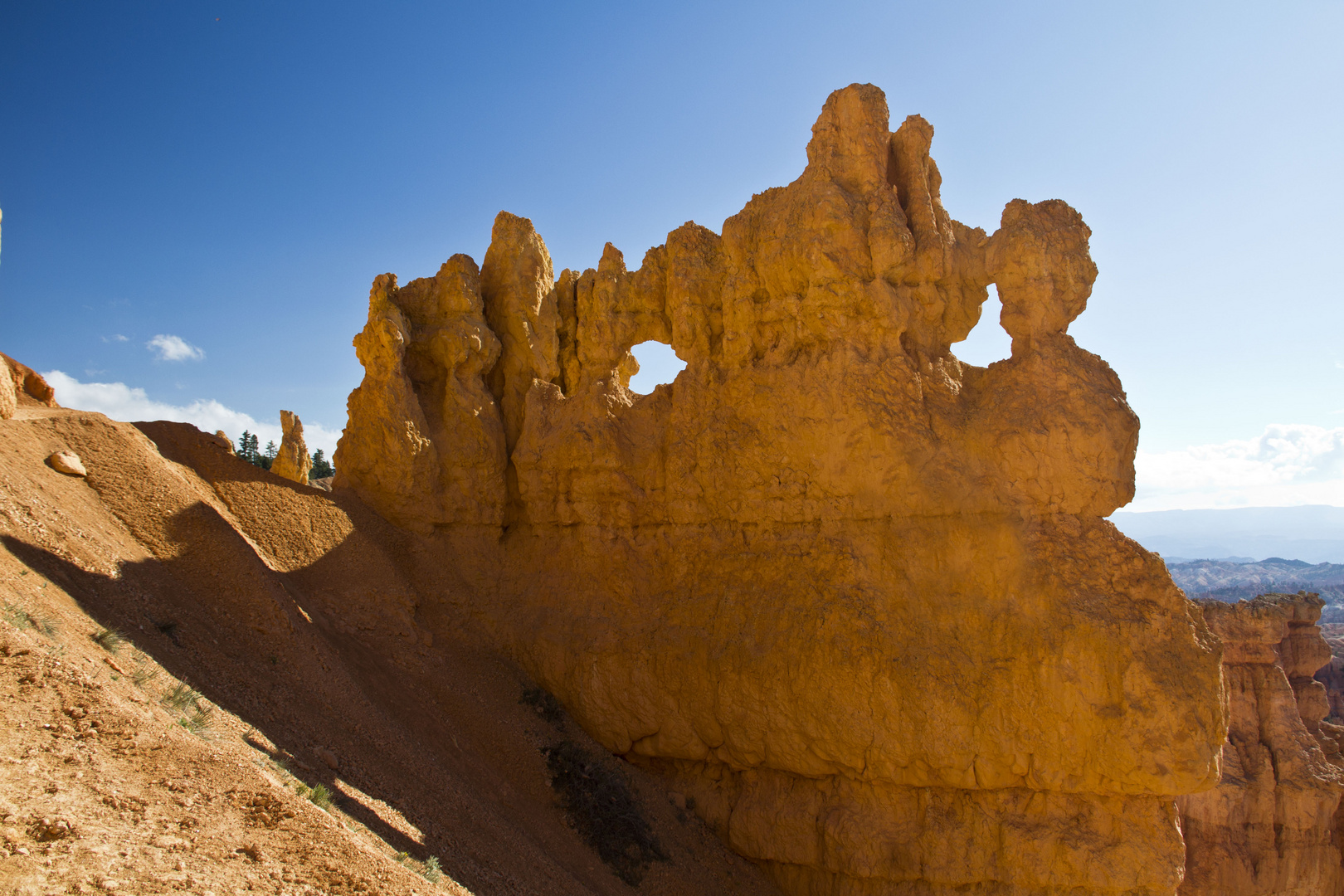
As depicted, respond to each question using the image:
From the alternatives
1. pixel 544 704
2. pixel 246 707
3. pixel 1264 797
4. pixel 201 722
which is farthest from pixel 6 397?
pixel 1264 797

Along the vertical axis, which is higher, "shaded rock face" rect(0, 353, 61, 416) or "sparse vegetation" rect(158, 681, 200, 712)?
"shaded rock face" rect(0, 353, 61, 416)

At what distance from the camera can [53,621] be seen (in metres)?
8.14

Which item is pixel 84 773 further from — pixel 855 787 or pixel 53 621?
pixel 855 787

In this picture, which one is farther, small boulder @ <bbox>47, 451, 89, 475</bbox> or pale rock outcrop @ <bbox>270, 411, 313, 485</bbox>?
pale rock outcrop @ <bbox>270, 411, 313, 485</bbox>

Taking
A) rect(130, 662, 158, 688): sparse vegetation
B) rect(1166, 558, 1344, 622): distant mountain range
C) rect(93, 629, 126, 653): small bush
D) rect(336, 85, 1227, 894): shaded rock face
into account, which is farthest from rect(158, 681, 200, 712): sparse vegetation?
rect(1166, 558, 1344, 622): distant mountain range

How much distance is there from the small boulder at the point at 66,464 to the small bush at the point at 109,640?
518 cm

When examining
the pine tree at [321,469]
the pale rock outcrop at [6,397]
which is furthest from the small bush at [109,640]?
the pine tree at [321,469]

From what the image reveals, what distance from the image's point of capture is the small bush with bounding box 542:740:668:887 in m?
13.3

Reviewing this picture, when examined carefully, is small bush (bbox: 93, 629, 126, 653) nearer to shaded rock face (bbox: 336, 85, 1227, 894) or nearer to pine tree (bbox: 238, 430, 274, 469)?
shaded rock face (bbox: 336, 85, 1227, 894)

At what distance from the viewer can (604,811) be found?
13.9 meters

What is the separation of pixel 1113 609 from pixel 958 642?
2383mm

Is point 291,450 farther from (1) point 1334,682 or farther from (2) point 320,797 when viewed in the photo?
(1) point 1334,682

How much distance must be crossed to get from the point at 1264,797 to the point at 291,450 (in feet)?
109

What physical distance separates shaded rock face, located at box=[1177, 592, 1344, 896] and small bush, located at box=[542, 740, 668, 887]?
55.5 feet
